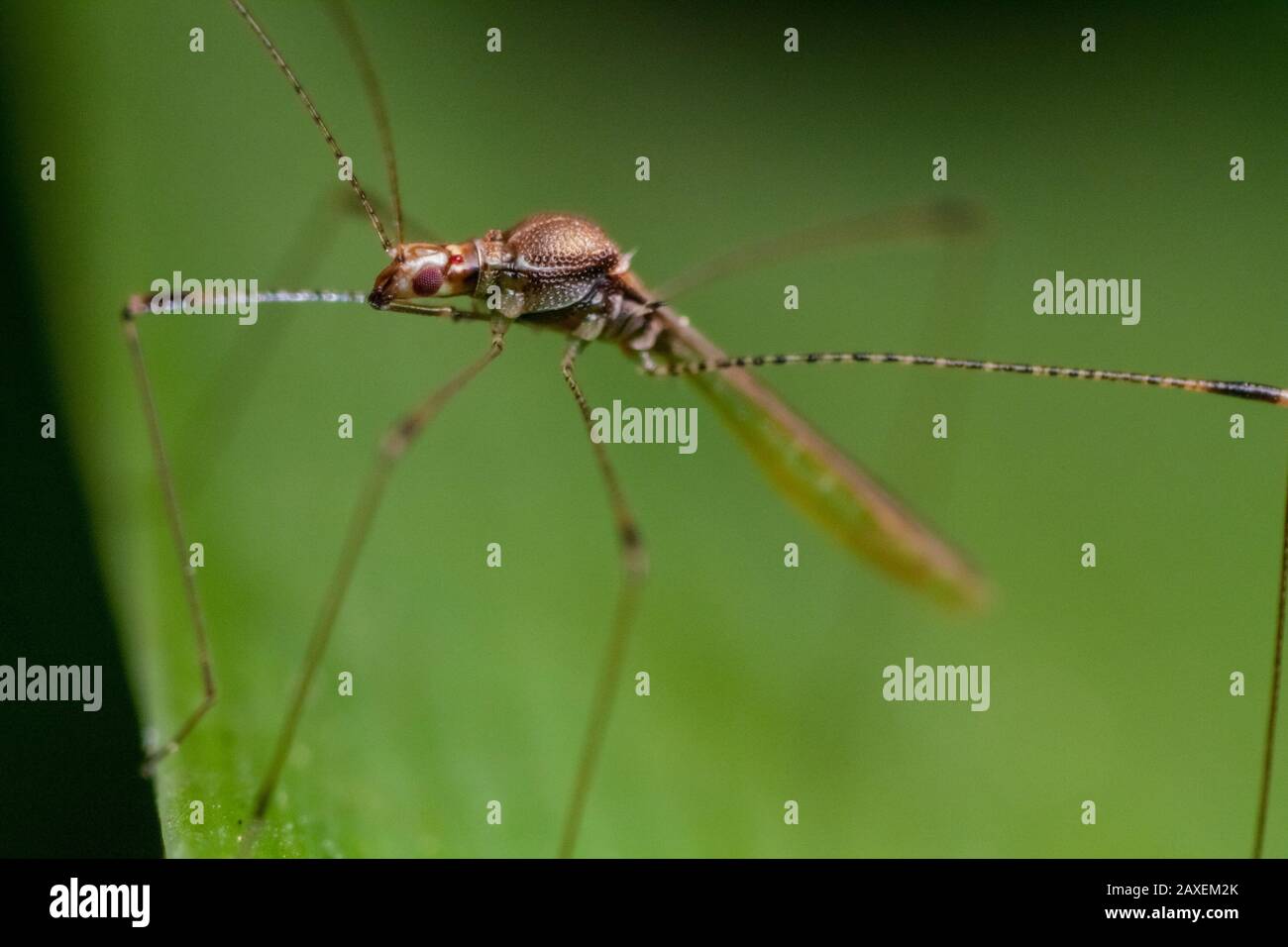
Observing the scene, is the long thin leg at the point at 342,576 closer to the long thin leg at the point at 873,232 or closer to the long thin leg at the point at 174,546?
the long thin leg at the point at 174,546

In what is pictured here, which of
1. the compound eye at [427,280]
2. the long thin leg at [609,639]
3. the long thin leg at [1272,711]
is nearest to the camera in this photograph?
the long thin leg at [609,639]

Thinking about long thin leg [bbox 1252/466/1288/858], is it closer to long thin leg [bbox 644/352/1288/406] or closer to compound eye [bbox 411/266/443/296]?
long thin leg [bbox 644/352/1288/406]

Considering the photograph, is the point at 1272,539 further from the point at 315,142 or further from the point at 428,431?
the point at 315,142

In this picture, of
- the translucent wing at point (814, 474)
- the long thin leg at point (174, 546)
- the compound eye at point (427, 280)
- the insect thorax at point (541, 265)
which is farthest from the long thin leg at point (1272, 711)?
the long thin leg at point (174, 546)

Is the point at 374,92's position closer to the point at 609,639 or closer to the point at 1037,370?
the point at 609,639

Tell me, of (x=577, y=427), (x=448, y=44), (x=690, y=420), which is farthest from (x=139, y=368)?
(x=448, y=44)

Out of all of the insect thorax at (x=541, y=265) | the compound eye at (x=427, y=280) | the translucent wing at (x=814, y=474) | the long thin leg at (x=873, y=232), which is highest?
the long thin leg at (x=873, y=232)

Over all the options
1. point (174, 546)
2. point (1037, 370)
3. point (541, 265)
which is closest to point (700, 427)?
point (541, 265)
